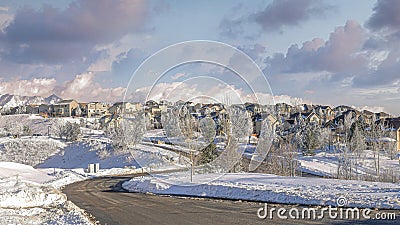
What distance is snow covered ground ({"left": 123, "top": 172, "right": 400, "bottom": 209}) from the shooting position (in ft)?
53.7

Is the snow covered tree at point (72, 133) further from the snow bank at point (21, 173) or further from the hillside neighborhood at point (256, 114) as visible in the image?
the snow bank at point (21, 173)

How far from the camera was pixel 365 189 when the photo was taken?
63.6 feet

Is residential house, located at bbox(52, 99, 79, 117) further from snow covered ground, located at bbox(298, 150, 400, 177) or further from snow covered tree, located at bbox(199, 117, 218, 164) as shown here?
snow covered tree, located at bbox(199, 117, 218, 164)

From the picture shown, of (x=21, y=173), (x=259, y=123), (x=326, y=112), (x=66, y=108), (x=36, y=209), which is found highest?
(x=66, y=108)

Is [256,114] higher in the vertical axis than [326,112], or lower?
lower

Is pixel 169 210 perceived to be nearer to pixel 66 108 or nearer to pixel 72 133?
pixel 72 133

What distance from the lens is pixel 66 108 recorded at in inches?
6412

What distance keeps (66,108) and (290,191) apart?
512ft

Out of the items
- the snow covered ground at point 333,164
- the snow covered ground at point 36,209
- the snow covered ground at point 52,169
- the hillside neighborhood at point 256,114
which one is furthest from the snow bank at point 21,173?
the snow covered ground at point 333,164

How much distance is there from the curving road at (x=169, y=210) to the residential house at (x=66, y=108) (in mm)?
146909

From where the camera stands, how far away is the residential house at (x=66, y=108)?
161625 mm

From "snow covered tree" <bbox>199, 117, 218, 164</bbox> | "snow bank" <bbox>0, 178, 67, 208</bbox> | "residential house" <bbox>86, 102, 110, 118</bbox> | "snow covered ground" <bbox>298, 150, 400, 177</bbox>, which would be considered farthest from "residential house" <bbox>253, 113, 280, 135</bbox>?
"residential house" <bbox>86, 102, 110, 118</bbox>

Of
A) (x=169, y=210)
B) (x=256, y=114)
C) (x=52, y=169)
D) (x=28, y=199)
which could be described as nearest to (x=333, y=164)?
(x=256, y=114)

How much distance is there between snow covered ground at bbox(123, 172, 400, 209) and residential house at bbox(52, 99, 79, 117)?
144217mm
